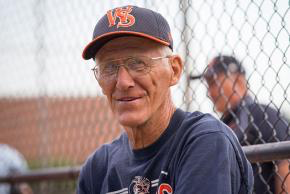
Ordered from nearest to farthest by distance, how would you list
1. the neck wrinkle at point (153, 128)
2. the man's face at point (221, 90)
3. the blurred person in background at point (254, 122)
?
the neck wrinkle at point (153, 128) → the blurred person in background at point (254, 122) → the man's face at point (221, 90)

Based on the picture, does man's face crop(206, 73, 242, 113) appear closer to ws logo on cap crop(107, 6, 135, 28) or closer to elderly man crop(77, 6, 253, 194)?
elderly man crop(77, 6, 253, 194)

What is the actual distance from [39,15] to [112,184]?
2820 mm

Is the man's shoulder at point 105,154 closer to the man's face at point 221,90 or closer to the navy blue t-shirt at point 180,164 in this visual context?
the navy blue t-shirt at point 180,164

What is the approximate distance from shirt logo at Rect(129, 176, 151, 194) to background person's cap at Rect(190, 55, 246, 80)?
39.4 inches

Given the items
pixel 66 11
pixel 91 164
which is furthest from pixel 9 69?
pixel 91 164

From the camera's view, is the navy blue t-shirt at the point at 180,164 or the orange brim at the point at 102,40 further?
the orange brim at the point at 102,40

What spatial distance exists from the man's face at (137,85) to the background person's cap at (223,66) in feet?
2.56

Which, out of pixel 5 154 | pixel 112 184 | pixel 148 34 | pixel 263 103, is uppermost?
pixel 148 34

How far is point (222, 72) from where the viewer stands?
3.54m

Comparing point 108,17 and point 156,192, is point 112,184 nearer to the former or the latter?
point 156,192

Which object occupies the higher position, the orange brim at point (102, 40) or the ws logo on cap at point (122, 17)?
the ws logo on cap at point (122, 17)

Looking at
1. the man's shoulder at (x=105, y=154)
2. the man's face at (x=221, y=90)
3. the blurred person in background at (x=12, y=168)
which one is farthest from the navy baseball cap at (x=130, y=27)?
the blurred person in background at (x=12, y=168)

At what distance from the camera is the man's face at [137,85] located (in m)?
2.27

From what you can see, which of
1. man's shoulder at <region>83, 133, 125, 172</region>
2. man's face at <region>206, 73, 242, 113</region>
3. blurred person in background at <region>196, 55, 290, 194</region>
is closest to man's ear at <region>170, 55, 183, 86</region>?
man's shoulder at <region>83, 133, 125, 172</region>
